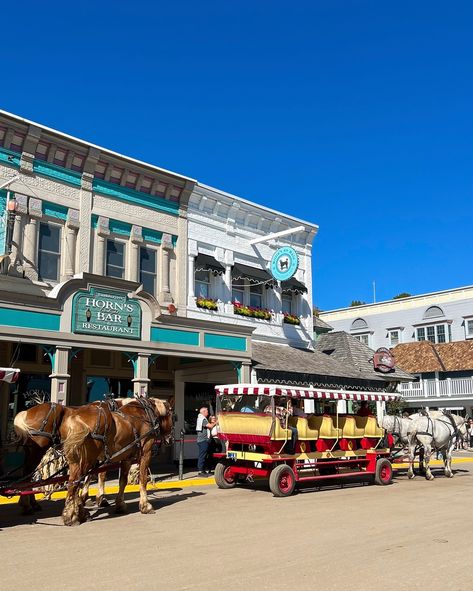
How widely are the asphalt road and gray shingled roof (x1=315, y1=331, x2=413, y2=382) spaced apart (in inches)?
480

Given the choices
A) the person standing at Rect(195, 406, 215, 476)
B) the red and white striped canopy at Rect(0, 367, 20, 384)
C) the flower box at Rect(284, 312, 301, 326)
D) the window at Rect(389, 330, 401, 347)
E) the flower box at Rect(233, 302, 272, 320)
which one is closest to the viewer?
the red and white striped canopy at Rect(0, 367, 20, 384)

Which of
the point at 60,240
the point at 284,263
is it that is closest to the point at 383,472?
the point at 284,263

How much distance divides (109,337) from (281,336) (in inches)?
379

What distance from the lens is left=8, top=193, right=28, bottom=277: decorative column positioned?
55.0 feet

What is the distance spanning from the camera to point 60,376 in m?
14.8

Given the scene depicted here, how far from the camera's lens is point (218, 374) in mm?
21297

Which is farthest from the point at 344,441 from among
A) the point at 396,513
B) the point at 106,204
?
the point at 106,204

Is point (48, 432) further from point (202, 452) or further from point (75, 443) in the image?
point (202, 452)

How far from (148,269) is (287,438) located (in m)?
8.58

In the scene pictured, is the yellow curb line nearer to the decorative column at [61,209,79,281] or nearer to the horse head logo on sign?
the decorative column at [61,209,79,281]

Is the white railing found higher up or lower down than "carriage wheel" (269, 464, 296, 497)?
higher up

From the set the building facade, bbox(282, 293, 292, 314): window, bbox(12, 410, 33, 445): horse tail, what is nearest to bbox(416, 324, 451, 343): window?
the building facade

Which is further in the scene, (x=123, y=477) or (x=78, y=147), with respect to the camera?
(x=78, y=147)

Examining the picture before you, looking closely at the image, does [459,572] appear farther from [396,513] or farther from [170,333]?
[170,333]
